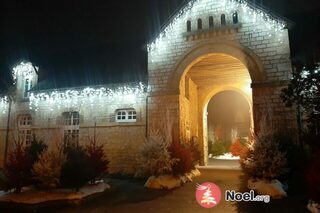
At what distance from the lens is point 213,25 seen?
→ 39.8 feet

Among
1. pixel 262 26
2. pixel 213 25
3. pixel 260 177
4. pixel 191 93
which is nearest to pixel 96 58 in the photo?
pixel 191 93

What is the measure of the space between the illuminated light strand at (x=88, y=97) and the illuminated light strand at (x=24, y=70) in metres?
1.56

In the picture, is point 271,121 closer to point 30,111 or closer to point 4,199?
point 4,199

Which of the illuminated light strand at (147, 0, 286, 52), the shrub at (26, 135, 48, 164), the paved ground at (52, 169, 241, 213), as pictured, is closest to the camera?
the paved ground at (52, 169, 241, 213)

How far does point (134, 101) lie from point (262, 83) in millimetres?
5897

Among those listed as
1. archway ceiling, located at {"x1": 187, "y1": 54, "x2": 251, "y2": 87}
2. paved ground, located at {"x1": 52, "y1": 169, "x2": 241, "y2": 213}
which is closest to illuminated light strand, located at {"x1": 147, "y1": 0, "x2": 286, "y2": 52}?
archway ceiling, located at {"x1": 187, "y1": 54, "x2": 251, "y2": 87}

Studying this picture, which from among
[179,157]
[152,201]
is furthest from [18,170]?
[179,157]

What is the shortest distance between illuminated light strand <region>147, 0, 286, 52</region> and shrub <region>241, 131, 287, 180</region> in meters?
4.85

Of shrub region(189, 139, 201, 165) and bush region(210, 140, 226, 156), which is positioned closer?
shrub region(189, 139, 201, 165)

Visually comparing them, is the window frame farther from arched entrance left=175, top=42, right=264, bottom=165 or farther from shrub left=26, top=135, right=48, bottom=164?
shrub left=26, top=135, right=48, bottom=164

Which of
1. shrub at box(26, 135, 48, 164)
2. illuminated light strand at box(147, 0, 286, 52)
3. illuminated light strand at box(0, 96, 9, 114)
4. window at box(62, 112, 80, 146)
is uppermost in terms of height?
illuminated light strand at box(147, 0, 286, 52)

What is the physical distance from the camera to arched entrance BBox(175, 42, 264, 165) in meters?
11.6

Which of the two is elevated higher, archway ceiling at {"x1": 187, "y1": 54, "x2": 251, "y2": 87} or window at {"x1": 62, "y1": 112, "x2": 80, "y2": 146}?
archway ceiling at {"x1": 187, "y1": 54, "x2": 251, "y2": 87}

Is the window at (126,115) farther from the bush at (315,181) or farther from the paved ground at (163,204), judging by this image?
the bush at (315,181)
